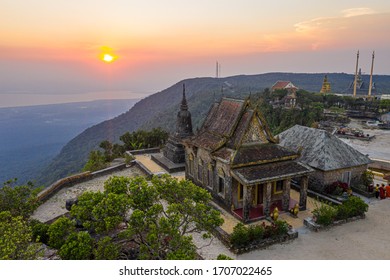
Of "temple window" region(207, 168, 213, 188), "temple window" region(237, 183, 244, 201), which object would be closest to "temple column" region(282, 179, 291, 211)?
"temple window" region(237, 183, 244, 201)

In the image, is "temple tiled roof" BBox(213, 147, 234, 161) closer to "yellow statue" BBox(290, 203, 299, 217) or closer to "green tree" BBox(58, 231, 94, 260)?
"yellow statue" BBox(290, 203, 299, 217)

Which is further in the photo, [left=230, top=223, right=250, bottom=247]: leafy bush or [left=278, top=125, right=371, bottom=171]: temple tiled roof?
[left=278, top=125, right=371, bottom=171]: temple tiled roof

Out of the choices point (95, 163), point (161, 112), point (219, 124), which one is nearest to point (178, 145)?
point (219, 124)

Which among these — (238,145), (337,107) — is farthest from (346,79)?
(238,145)

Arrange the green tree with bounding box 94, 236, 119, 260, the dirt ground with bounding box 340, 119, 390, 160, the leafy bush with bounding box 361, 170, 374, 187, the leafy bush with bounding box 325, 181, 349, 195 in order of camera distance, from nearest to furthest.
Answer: the green tree with bounding box 94, 236, 119, 260, the leafy bush with bounding box 325, 181, 349, 195, the leafy bush with bounding box 361, 170, 374, 187, the dirt ground with bounding box 340, 119, 390, 160

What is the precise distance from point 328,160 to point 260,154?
569 cm

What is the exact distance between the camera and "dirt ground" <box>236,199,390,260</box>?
547 inches

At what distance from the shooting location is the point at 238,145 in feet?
58.1

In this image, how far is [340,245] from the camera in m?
14.7

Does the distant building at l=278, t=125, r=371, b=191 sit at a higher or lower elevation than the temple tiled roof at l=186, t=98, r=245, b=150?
lower

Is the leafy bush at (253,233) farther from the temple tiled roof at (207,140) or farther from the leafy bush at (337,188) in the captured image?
the leafy bush at (337,188)

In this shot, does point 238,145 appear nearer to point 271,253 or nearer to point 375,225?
point 271,253

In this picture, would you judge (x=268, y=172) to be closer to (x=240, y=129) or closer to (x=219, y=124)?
(x=240, y=129)

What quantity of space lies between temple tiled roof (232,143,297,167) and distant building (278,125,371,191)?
2.32 meters
